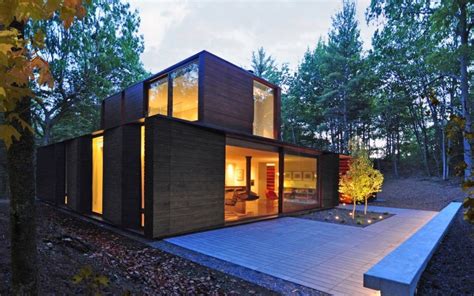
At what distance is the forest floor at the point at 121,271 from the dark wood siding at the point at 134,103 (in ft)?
22.3

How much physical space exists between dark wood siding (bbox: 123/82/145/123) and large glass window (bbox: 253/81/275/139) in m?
4.72

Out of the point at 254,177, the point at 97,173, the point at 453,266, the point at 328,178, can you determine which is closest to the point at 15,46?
the point at 453,266

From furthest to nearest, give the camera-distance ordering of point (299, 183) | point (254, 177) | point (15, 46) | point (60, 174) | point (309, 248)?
point (254, 177) < point (299, 183) < point (60, 174) < point (309, 248) < point (15, 46)

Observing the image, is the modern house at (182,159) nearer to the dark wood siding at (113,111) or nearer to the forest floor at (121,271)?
the dark wood siding at (113,111)

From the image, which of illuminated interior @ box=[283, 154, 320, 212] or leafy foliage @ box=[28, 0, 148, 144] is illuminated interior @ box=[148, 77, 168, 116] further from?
illuminated interior @ box=[283, 154, 320, 212]

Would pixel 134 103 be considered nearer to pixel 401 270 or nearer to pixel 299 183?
pixel 299 183

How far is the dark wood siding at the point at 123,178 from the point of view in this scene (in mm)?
6527

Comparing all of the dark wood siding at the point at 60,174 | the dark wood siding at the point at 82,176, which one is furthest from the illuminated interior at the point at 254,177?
the dark wood siding at the point at 60,174

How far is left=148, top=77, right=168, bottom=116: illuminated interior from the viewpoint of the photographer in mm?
10102

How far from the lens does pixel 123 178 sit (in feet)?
22.3

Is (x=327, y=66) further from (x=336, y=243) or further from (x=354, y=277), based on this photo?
(x=354, y=277)

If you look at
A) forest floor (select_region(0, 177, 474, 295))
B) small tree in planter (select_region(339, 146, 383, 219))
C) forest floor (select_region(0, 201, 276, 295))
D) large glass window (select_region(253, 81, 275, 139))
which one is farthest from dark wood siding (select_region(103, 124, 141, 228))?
small tree in planter (select_region(339, 146, 383, 219))

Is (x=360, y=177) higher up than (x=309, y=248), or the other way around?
(x=360, y=177)

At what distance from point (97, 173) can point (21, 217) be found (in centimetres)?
756
